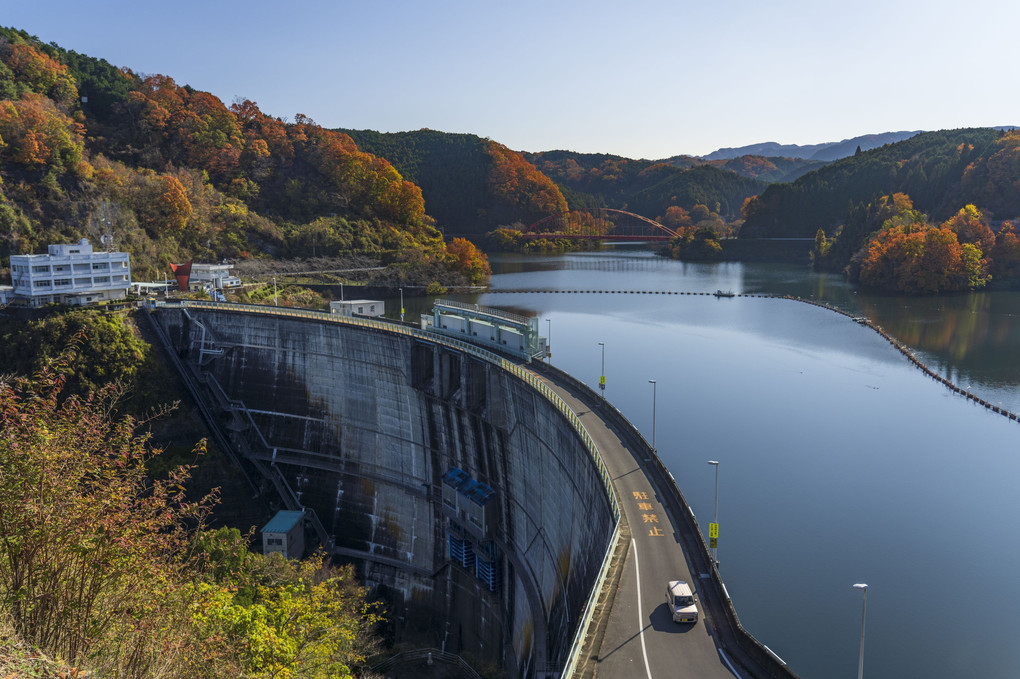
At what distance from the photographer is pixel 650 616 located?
51.5 feet

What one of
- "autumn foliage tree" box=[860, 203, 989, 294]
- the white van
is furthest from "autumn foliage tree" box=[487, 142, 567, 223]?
the white van

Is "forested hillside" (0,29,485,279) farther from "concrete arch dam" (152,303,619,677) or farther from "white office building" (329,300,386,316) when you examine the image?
"white office building" (329,300,386,316)

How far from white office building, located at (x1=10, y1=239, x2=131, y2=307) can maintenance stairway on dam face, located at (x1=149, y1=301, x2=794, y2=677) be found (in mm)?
4609

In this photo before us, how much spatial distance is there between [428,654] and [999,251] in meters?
90.4

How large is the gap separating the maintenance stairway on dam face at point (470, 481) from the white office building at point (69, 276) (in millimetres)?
4609

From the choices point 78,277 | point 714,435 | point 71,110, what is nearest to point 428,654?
point 714,435

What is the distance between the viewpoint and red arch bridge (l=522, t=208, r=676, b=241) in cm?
14525

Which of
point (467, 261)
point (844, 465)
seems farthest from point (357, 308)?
point (467, 261)

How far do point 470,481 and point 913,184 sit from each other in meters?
123

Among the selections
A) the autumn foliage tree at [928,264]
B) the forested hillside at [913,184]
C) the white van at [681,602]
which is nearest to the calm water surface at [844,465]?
the white van at [681,602]

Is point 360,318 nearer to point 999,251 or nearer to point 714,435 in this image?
point 714,435

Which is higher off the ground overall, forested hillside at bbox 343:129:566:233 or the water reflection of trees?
forested hillside at bbox 343:129:566:233

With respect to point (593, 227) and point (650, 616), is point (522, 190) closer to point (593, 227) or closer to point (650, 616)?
point (593, 227)

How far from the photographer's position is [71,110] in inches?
2963
